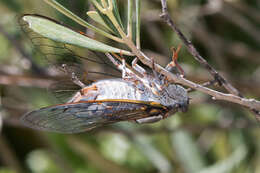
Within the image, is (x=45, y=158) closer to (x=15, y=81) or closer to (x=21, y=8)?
(x=15, y=81)

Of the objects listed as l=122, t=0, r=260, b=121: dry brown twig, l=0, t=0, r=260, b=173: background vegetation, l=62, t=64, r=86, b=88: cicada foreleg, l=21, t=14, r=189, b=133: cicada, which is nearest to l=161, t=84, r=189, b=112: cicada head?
l=21, t=14, r=189, b=133: cicada

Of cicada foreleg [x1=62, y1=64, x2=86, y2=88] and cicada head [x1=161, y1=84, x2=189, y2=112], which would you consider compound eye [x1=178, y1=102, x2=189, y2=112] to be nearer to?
cicada head [x1=161, y1=84, x2=189, y2=112]

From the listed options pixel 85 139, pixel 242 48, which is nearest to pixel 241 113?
pixel 242 48

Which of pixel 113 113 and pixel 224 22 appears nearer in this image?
pixel 113 113

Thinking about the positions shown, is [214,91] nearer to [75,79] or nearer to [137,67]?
[137,67]

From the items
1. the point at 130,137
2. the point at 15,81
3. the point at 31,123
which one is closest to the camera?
the point at 31,123

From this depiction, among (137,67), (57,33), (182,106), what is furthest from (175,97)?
(57,33)

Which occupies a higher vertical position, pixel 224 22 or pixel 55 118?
pixel 224 22

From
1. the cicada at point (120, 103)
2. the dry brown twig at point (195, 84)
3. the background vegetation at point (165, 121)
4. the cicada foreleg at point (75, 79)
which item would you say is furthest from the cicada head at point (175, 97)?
the background vegetation at point (165, 121)
